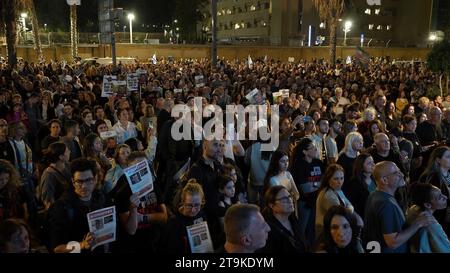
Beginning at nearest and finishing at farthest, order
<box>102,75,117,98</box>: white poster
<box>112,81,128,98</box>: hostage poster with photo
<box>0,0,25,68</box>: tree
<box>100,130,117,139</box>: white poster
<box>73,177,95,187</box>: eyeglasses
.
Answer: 1. <box>73,177,95,187</box>: eyeglasses
2. <box>100,130,117,139</box>: white poster
3. <box>102,75,117,98</box>: white poster
4. <box>112,81,128,98</box>: hostage poster with photo
5. <box>0,0,25,68</box>: tree

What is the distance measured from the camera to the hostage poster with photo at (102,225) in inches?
144

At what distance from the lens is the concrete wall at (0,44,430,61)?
41625mm

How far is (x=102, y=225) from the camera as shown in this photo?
12.2 ft

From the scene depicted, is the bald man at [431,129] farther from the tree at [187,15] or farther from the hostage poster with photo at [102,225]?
the tree at [187,15]

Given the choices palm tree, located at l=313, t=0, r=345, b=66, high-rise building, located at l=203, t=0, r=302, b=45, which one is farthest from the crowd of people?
high-rise building, located at l=203, t=0, r=302, b=45

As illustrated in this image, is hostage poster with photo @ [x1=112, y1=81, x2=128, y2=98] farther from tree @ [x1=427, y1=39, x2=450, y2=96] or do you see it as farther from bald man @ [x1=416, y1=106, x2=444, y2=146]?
tree @ [x1=427, y1=39, x2=450, y2=96]

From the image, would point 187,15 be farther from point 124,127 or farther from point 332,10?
point 124,127

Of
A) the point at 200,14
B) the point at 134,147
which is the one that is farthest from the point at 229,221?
the point at 200,14

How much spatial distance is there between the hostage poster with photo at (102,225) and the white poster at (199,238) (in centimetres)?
63

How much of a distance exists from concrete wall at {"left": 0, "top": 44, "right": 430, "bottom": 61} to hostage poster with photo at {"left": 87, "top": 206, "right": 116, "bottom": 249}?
39.1m

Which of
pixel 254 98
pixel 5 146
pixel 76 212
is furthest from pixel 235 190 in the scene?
pixel 254 98

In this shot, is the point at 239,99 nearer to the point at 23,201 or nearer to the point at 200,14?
the point at 23,201

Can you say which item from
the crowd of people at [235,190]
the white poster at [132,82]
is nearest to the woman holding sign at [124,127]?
the crowd of people at [235,190]

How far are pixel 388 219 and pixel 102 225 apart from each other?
7.92ft
